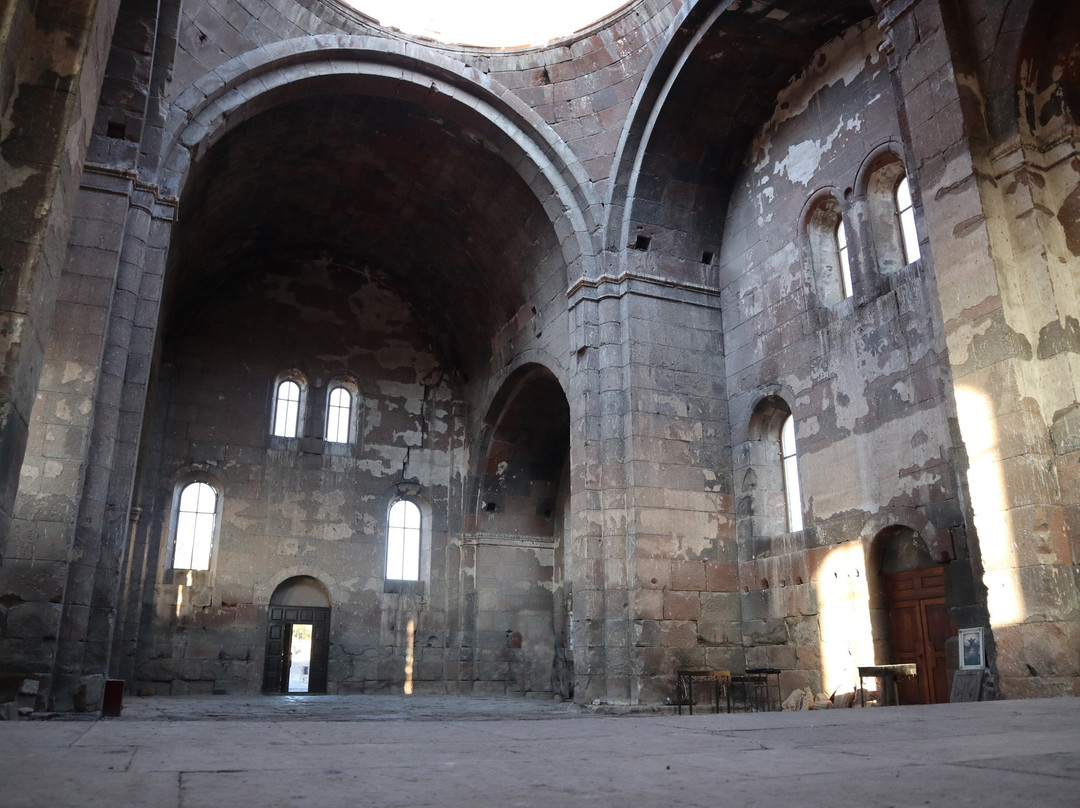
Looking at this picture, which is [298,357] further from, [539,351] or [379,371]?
[539,351]

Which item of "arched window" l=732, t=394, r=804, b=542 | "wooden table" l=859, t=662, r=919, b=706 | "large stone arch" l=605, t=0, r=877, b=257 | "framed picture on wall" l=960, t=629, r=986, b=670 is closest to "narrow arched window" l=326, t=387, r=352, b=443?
"large stone arch" l=605, t=0, r=877, b=257

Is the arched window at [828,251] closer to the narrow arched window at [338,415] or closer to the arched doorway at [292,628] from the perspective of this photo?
the narrow arched window at [338,415]

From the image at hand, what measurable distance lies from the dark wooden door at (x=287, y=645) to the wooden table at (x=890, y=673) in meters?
10.5

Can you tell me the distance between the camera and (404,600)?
17.6 metres

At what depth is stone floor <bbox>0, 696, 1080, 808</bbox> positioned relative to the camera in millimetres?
2492

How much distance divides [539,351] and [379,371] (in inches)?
200

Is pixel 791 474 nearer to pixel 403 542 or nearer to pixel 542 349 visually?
pixel 542 349

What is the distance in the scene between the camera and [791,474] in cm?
1246

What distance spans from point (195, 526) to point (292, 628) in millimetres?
2721

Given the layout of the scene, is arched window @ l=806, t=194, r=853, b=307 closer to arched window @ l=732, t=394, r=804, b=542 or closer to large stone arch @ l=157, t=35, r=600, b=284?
arched window @ l=732, t=394, r=804, b=542

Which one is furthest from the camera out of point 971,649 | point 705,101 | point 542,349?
point 542,349

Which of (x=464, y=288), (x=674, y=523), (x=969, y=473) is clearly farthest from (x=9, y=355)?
(x=464, y=288)

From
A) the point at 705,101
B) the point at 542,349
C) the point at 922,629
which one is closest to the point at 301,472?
the point at 542,349

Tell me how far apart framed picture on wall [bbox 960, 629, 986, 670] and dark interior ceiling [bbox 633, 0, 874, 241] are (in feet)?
25.0
